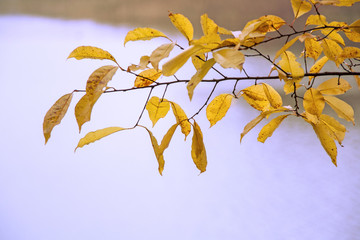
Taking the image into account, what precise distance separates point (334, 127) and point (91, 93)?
0.17 m

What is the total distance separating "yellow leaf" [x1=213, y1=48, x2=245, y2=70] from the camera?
6.9 inches

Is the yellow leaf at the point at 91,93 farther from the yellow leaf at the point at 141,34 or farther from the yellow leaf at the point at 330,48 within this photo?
the yellow leaf at the point at 330,48

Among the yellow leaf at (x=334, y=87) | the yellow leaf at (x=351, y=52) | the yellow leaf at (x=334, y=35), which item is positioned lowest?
the yellow leaf at (x=334, y=87)

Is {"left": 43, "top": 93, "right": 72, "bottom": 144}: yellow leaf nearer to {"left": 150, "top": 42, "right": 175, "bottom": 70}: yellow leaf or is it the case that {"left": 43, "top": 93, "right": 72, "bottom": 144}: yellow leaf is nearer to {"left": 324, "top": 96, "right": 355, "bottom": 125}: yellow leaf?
{"left": 150, "top": 42, "right": 175, "bottom": 70}: yellow leaf

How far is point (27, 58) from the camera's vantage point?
35.4 inches

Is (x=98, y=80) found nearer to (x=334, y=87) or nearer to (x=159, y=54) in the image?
(x=159, y=54)

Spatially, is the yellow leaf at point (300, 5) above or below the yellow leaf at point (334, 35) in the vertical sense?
above

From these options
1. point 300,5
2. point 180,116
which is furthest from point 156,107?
point 300,5

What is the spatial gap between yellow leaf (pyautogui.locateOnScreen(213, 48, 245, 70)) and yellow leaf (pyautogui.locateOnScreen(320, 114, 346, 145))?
0.39 feet

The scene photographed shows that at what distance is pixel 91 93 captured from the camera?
8.6 inches

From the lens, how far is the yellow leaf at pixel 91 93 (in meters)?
0.22

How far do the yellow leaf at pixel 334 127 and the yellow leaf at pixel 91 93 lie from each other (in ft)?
0.51

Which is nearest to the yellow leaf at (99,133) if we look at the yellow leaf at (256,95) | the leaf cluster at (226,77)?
the leaf cluster at (226,77)

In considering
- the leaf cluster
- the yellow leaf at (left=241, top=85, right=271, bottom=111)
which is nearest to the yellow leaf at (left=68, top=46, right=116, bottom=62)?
the leaf cluster
